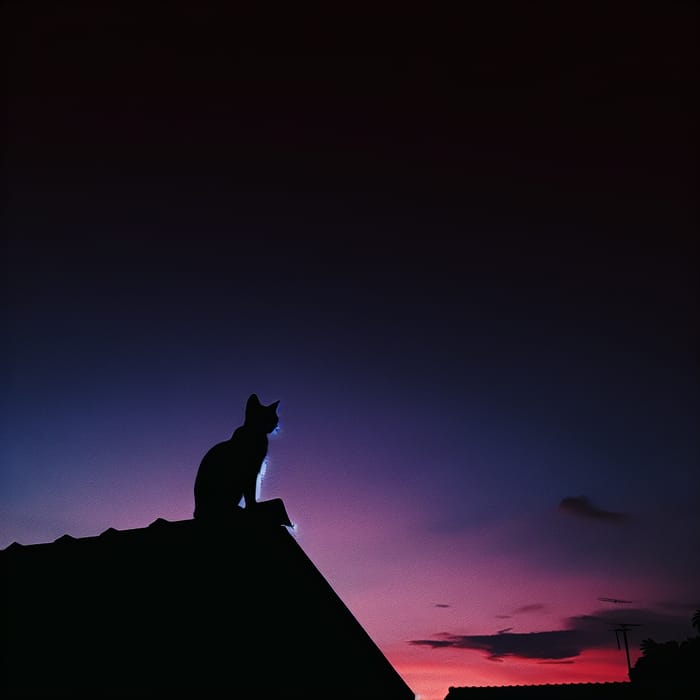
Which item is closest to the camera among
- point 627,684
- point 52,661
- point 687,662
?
point 52,661

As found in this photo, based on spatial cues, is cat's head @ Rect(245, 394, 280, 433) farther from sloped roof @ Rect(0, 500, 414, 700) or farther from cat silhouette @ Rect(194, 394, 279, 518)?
sloped roof @ Rect(0, 500, 414, 700)

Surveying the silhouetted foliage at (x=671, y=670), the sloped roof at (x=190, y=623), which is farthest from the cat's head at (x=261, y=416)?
the silhouetted foliage at (x=671, y=670)

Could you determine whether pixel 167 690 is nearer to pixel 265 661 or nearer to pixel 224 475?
pixel 265 661

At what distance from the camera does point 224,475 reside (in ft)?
31.0

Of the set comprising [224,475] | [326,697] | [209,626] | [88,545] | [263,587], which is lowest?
[326,697]

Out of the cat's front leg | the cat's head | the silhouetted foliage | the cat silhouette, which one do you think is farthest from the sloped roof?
the silhouetted foliage

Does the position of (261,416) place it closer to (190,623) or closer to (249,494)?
(249,494)

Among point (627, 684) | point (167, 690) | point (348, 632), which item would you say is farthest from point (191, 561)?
point (627, 684)

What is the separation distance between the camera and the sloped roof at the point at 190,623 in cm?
725

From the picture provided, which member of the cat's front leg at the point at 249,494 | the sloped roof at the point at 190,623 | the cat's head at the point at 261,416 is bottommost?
the sloped roof at the point at 190,623

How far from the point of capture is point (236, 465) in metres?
9.51

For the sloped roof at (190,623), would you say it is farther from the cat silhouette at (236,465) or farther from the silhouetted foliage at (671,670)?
the silhouetted foliage at (671,670)

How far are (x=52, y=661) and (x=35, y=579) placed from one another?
64.4 inches

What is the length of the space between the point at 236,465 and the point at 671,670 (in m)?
36.7
